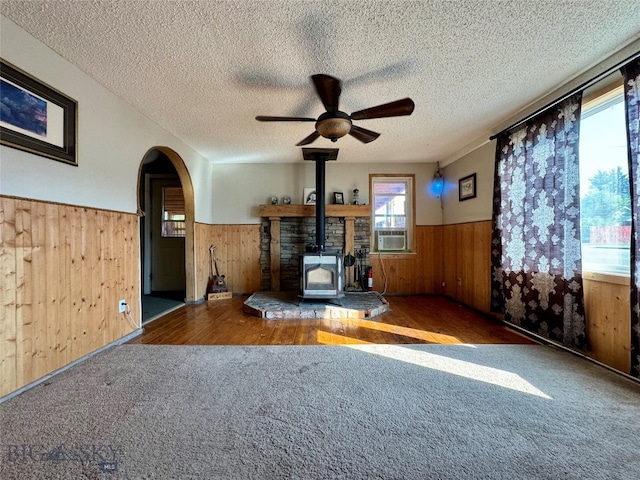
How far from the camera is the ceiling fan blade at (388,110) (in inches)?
87.8

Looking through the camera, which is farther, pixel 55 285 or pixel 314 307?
pixel 314 307

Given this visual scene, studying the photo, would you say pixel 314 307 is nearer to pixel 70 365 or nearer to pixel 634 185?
pixel 70 365

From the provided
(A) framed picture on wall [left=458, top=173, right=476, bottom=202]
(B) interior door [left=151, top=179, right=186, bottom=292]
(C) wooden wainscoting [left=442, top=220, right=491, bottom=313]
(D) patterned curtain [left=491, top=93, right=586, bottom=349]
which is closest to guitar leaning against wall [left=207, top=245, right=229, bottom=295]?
(B) interior door [left=151, top=179, right=186, bottom=292]

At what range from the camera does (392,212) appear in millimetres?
5148

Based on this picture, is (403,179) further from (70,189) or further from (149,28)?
(70,189)

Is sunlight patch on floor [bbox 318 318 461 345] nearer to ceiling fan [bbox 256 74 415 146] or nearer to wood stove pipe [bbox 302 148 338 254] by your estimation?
wood stove pipe [bbox 302 148 338 254]

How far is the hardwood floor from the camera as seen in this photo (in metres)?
2.70

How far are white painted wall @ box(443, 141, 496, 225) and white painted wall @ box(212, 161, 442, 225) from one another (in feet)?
1.33

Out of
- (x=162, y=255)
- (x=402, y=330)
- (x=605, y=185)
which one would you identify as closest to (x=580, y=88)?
(x=605, y=185)

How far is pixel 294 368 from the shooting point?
2.09 m

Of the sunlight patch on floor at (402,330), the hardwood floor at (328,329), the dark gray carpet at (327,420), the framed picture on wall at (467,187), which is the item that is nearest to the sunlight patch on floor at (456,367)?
the dark gray carpet at (327,420)

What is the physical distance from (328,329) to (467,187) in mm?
3080

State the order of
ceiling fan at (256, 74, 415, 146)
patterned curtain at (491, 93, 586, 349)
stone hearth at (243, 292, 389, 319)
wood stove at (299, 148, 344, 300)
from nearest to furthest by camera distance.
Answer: ceiling fan at (256, 74, 415, 146) → patterned curtain at (491, 93, 586, 349) → stone hearth at (243, 292, 389, 319) → wood stove at (299, 148, 344, 300)

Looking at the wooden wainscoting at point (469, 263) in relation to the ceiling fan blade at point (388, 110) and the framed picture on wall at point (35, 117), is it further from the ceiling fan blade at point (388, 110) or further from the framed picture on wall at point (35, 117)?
the framed picture on wall at point (35, 117)
